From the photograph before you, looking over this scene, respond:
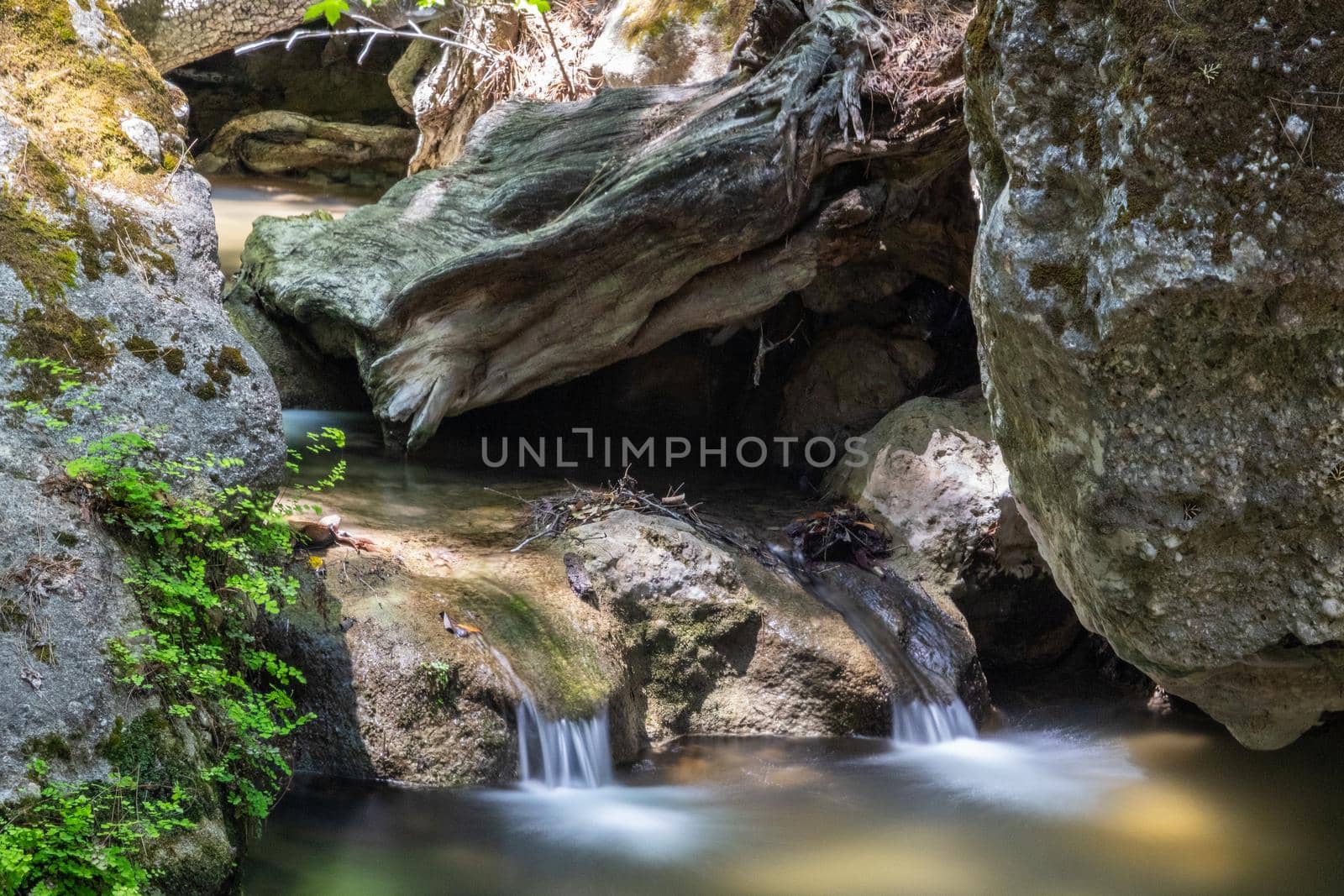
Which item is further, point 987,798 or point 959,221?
point 959,221

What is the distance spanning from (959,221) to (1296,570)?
13.8 feet

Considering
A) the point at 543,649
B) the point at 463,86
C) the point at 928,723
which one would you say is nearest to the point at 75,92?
the point at 543,649

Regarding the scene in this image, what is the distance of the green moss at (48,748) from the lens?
2.63m

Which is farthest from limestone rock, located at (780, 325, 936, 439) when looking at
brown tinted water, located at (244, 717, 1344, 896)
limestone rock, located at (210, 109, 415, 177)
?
limestone rock, located at (210, 109, 415, 177)

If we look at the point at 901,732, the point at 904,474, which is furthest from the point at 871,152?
the point at 901,732

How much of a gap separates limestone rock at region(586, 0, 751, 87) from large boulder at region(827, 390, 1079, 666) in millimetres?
3605

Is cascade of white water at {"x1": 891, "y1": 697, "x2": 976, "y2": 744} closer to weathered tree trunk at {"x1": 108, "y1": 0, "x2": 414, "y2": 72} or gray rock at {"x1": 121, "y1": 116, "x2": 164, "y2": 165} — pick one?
gray rock at {"x1": 121, "y1": 116, "x2": 164, "y2": 165}

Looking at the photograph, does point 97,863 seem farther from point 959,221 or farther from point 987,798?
point 959,221

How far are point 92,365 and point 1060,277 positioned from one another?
2.96 meters

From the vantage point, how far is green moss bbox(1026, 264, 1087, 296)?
2945 mm

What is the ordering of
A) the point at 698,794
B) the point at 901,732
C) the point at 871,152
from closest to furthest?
the point at 698,794, the point at 901,732, the point at 871,152

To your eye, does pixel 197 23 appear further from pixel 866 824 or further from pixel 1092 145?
pixel 1092 145

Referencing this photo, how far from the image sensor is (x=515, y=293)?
21.5 ft

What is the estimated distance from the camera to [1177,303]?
2.76m
